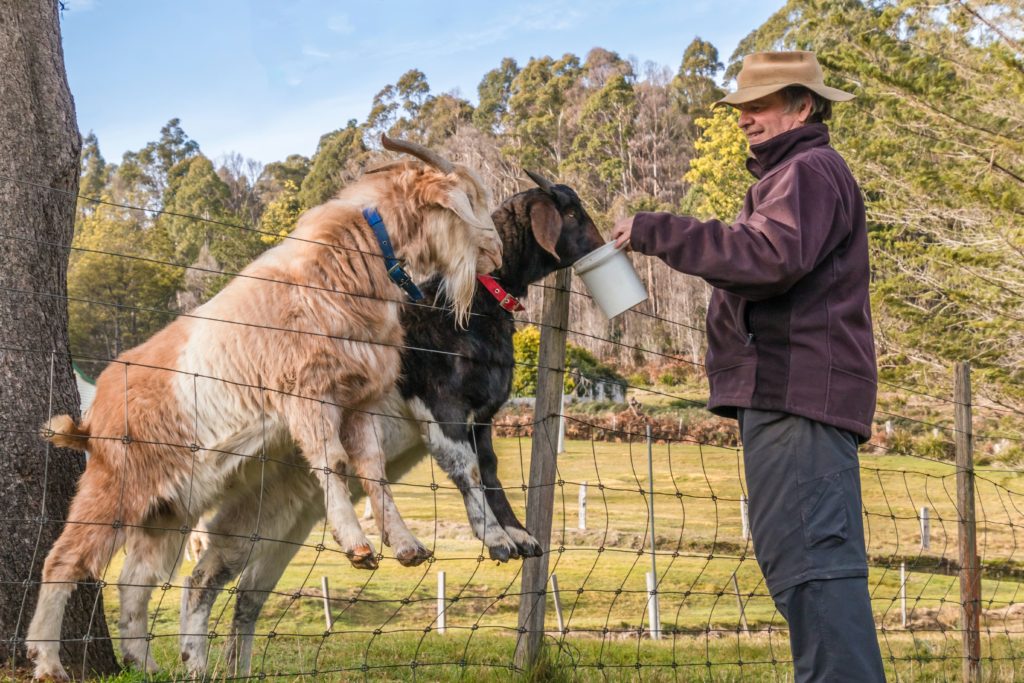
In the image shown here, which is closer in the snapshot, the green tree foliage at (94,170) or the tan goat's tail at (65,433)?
the tan goat's tail at (65,433)

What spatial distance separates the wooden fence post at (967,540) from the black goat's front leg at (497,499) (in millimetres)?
2925

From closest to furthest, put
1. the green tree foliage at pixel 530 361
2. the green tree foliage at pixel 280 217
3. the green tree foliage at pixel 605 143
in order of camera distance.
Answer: the green tree foliage at pixel 530 361 → the green tree foliage at pixel 280 217 → the green tree foliage at pixel 605 143

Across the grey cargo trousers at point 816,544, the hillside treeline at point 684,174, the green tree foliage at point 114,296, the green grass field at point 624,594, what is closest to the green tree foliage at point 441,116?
the hillside treeline at point 684,174

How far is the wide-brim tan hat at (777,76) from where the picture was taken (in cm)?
333

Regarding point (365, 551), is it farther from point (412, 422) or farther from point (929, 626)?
point (929, 626)

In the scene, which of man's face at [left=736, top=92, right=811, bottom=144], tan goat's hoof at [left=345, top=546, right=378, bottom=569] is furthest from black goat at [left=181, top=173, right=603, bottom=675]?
man's face at [left=736, top=92, right=811, bottom=144]

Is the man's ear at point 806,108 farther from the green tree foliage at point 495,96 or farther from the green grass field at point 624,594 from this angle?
the green tree foliage at point 495,96

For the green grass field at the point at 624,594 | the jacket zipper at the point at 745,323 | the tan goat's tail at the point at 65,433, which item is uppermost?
the jacket zipper at the point at 745,323

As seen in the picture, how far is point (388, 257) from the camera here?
4.44m

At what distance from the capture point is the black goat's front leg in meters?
4.48

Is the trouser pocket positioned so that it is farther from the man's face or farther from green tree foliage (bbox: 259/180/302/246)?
green tree foliage (bbox: 259/180/302/246)

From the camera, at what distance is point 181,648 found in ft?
15.3

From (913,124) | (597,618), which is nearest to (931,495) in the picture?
(913,124)

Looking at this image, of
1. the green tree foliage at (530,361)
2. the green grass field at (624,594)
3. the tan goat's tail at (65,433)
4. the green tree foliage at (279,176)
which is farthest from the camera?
the green tree foliage at (279,176)
